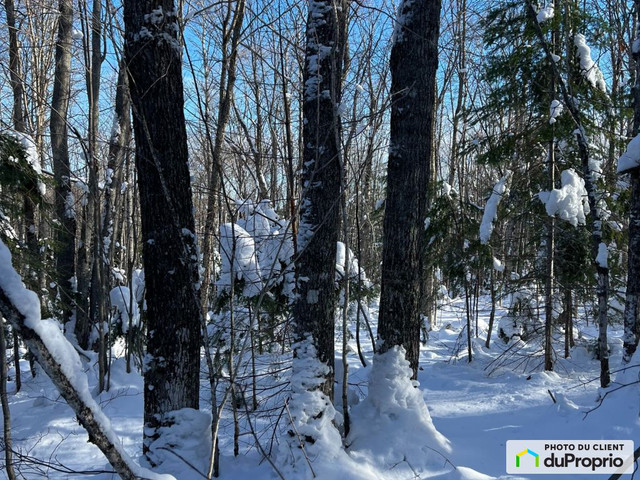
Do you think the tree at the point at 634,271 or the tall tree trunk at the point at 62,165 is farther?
the tall tree trunk at the point at 62,165

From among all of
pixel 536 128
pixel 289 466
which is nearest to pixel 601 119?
pixel 536 128

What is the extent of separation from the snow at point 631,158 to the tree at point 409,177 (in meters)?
2.07

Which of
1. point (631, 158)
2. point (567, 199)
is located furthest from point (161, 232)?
point (567, 199)

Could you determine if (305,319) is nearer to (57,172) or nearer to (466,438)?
(466,438)

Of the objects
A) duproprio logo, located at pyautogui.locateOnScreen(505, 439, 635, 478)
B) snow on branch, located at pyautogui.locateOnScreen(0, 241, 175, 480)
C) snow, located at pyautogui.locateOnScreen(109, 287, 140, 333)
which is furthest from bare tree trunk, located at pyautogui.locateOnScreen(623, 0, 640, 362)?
snow, located at pyautogui.locateOnScreen(109, 287, 140, 333)

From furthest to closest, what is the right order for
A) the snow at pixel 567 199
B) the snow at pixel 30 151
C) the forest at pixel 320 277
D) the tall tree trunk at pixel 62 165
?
the tall tree trunk at pixel 62 165 < the snow at pixel 567 199 < the snow at pixel 30 151 < the forest at pixel 320 277

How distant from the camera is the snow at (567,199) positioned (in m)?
6.30

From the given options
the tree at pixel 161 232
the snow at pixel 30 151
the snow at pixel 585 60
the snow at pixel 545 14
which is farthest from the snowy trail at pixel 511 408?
the snow at pixel 30 151

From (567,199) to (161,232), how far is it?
219 inches

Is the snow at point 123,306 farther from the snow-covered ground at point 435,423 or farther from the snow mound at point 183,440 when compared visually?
the snow mound at point 183,440

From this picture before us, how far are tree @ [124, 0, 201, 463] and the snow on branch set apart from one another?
1993mm

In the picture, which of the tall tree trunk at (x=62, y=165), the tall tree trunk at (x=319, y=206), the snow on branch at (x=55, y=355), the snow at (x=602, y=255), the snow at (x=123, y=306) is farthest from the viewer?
the snow at (x=123, y=306)

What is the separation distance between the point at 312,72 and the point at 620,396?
4.40 metres
